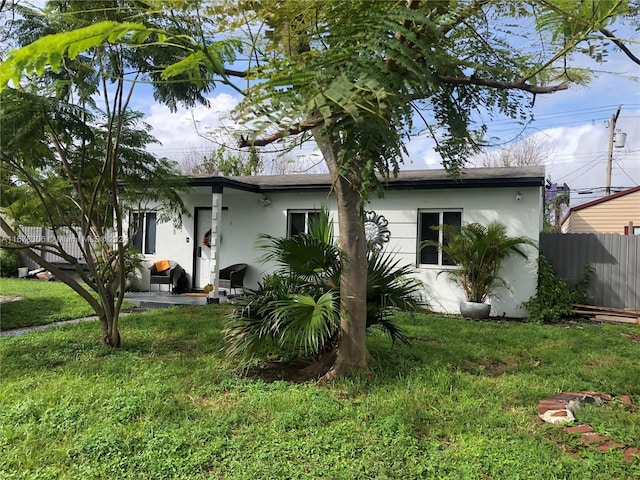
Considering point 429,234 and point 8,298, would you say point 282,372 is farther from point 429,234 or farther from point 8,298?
point 8,298

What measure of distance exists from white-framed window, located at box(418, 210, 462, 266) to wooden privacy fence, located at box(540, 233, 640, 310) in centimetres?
211

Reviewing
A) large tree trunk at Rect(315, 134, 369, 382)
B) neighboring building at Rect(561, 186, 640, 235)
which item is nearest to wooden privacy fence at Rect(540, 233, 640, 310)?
large tree trunk at Rect(315, 134, 369, 382)

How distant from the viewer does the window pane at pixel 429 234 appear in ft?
34.7

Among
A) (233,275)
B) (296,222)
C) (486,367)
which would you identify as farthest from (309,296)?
(296,222)

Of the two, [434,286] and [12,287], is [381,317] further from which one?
[12,287]

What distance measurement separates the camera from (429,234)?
10680 mm

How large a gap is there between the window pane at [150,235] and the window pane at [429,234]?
7.92 metres

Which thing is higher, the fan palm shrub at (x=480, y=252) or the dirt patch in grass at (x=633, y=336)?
the fan palm shrub at (x=480, y=252)

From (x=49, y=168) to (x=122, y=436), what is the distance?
15.9ft

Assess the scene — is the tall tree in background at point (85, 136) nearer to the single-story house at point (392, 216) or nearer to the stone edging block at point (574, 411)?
the single-story house at point (392, 216)

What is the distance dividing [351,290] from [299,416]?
56.4 inches

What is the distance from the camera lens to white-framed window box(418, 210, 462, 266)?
10.4 m

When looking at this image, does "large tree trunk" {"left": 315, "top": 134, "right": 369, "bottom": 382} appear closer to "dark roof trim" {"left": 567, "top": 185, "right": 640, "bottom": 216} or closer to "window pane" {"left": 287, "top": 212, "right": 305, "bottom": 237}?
"window pane" {"left": 287, "top": 212, "right": 305, "bottom": 237}

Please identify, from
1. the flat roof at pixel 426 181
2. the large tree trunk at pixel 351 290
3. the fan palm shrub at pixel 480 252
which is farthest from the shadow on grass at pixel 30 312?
the fan palm shrub at pixel 480 252
